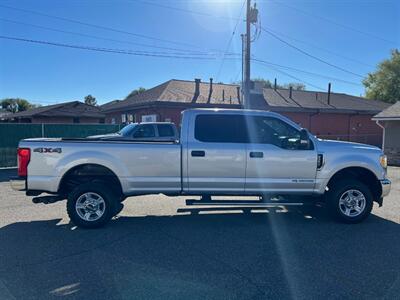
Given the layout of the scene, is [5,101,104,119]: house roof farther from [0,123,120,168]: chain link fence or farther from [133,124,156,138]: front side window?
[133,124,156,138]: front side window

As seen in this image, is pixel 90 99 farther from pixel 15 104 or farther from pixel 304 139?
pixel 304 139

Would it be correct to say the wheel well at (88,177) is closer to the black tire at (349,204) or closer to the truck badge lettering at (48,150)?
the truck badge lettering at (48,150)

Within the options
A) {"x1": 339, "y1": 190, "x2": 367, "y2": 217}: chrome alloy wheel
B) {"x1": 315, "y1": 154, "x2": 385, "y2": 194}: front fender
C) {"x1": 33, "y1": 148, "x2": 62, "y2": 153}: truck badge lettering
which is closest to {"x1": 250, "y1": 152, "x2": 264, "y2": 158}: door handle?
{"x1": 315, "y1": 154, "x2": 385, "y2": 194}: front fender

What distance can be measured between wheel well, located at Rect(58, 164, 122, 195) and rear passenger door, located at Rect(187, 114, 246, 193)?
1368 mm

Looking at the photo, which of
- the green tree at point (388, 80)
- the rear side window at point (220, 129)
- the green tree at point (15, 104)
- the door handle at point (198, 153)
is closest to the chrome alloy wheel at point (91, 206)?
the door handle at point (198, 153)

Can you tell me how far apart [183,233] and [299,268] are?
78.7 inches

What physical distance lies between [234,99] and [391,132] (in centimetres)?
1004

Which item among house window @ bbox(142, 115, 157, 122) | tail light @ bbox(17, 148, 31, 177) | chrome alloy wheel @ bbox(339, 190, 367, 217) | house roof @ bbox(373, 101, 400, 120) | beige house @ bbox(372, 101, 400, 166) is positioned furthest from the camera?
house window @ bbox(142, 115, 157, 122)

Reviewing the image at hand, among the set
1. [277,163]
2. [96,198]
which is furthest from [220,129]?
[96,198]

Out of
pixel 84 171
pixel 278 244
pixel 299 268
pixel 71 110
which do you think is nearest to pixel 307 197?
pixel 278 244

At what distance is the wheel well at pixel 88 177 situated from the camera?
5420 mm

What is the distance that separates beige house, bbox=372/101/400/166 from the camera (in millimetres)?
16859

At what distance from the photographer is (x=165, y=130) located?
12086 millimetres

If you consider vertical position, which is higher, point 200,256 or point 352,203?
point 352,203
